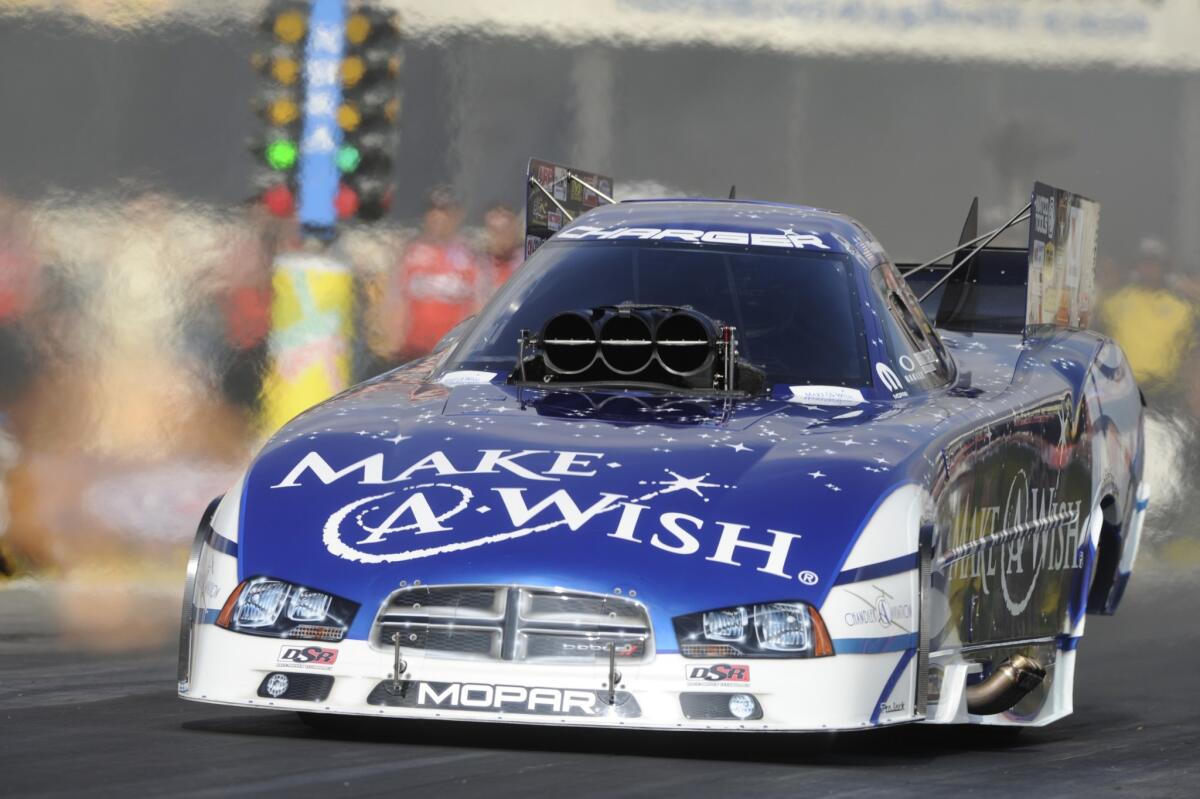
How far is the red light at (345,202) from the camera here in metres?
14.7

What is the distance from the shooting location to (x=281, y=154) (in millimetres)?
14711

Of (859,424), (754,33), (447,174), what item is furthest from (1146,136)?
(859,424)

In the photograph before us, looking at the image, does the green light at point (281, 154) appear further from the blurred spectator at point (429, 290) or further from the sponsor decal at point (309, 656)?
the sponsor decal at point (309, 656)

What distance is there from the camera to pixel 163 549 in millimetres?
13180

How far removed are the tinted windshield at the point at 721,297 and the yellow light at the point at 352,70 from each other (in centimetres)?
694

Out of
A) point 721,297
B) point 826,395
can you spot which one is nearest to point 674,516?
point 826,395

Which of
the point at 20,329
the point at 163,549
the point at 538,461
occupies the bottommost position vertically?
the point at 163,549

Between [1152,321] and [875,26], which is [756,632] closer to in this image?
[1152,321]

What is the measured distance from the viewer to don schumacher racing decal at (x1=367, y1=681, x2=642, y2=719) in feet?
19.4

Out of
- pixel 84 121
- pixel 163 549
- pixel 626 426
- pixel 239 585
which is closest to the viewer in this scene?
pixel 239 585

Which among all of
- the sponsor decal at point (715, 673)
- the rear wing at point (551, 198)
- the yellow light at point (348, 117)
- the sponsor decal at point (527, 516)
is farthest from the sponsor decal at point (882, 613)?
the yellow light at point (348, 117)

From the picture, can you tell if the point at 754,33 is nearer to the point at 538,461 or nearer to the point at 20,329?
the point at 20,329

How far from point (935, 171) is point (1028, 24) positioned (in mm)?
1002

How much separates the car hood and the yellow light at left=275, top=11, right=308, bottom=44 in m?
8.10
